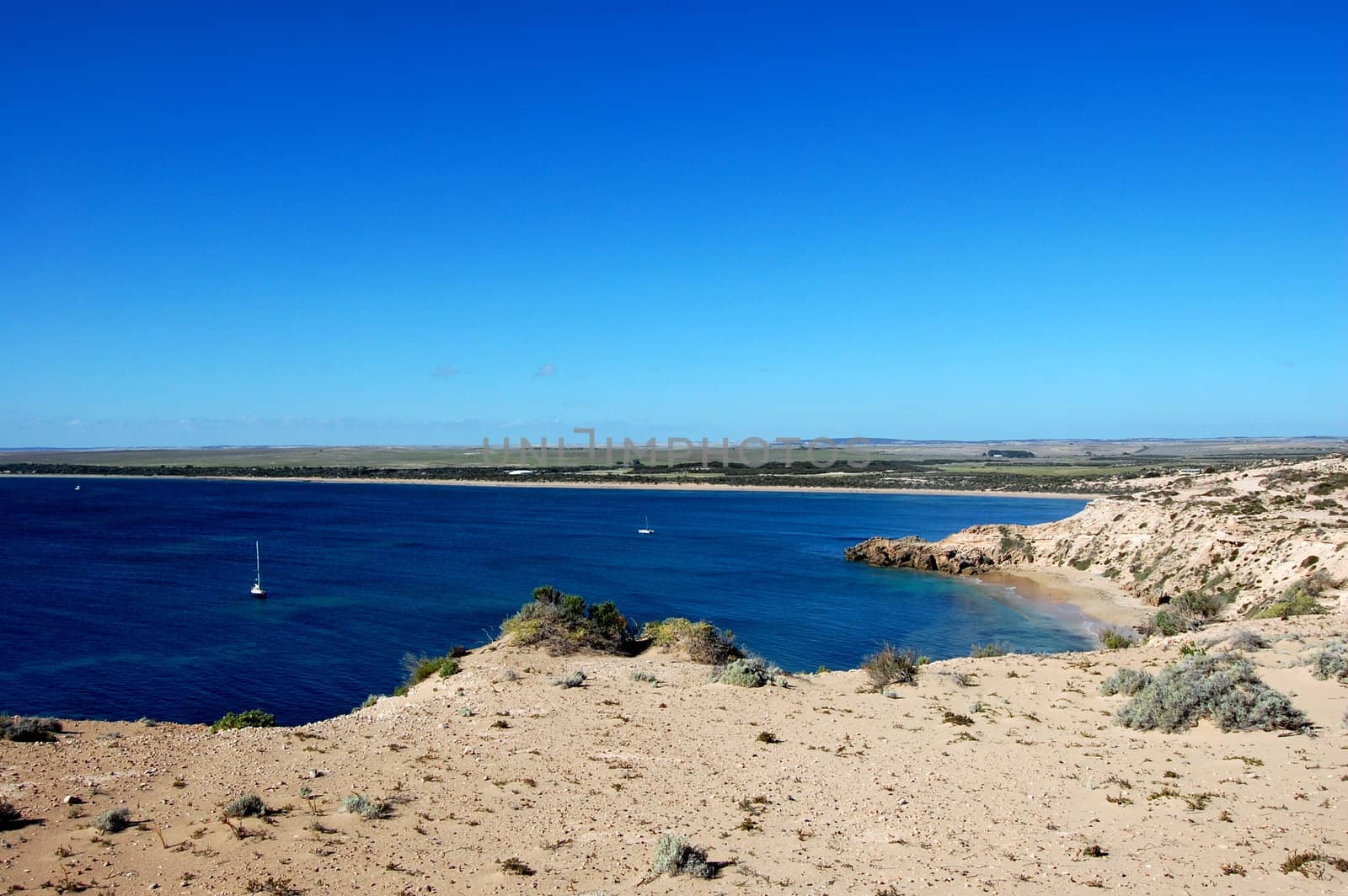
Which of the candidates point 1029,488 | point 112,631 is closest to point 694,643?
point 112,631

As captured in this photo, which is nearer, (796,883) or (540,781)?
(796,883)

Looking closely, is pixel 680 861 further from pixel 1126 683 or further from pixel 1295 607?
Answer: pixel 1295 607

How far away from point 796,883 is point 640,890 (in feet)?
4.98

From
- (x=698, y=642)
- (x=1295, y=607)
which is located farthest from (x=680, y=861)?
(x=1295, y=607)

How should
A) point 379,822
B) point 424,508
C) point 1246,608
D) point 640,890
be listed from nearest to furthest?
point 640,890
point 379,822
point 1246,608
point 424,508

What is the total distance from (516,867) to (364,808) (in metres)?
2.45

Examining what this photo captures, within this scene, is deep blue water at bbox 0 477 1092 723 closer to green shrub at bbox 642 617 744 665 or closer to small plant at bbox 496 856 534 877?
green shrub at bbox 642 617 744 665

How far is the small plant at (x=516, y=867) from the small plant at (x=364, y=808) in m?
2.05

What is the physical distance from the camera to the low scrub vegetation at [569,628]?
70.7ft

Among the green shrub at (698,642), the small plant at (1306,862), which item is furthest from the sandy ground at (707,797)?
the green shrub at (698,642)

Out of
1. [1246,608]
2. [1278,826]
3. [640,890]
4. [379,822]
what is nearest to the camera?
[640,890]

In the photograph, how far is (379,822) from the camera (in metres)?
9.66

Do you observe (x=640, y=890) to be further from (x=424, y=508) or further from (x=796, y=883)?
(x=424, y=508)

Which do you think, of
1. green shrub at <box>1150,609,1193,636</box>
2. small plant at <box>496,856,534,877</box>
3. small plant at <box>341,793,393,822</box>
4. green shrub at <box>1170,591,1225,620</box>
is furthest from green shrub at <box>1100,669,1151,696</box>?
small plant at <box>341,793,393,822</box>
